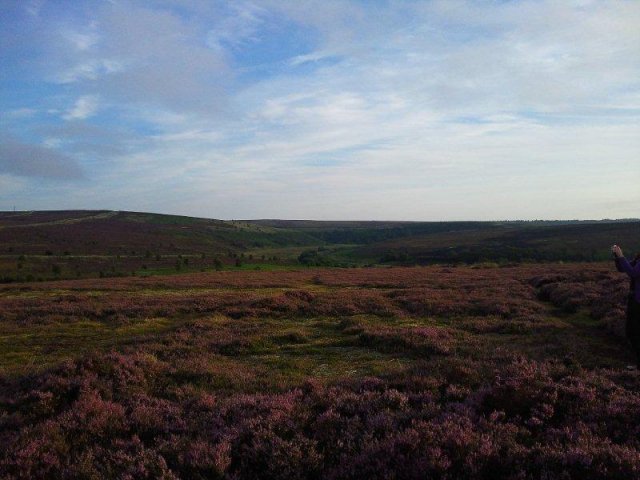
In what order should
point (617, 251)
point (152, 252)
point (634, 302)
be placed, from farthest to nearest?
point (152, 252), point (634, 302), point (617, 251)

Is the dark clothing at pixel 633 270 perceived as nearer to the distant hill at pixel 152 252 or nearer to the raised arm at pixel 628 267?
the raised arm at pixel 628 267

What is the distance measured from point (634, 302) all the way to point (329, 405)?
9.32 meters

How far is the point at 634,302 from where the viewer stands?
472 inches

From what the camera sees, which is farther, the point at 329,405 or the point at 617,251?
the point at 617,251

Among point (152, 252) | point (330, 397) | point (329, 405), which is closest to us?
point (329, 405)

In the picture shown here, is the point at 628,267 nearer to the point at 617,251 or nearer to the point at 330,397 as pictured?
the point at 617,251

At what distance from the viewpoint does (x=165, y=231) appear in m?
171

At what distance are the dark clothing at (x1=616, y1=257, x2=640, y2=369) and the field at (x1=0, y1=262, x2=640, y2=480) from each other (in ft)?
2.78

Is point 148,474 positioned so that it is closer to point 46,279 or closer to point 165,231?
point 46,279

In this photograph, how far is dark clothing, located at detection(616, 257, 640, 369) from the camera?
38.3 ft

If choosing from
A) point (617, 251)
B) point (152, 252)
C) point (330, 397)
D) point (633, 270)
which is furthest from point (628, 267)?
point (152, 252)

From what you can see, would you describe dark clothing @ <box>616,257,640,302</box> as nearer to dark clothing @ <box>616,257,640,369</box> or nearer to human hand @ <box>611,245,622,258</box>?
dark clothing @ <box>616,257,640,369</box>

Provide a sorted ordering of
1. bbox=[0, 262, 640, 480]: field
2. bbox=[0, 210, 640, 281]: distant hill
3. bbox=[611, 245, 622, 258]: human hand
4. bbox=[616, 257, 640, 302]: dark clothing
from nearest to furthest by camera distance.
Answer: bbox=[0, 262, 640, 480]: field < bbox=[611, 245, 622, 258]: human hand < bbox=[616, 257, 640, 302]: dark clothing < bbox=[0, 210, 640, 281]: distant hill

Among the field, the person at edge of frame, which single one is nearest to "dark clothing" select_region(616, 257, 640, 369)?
A: the person at edge of frame
